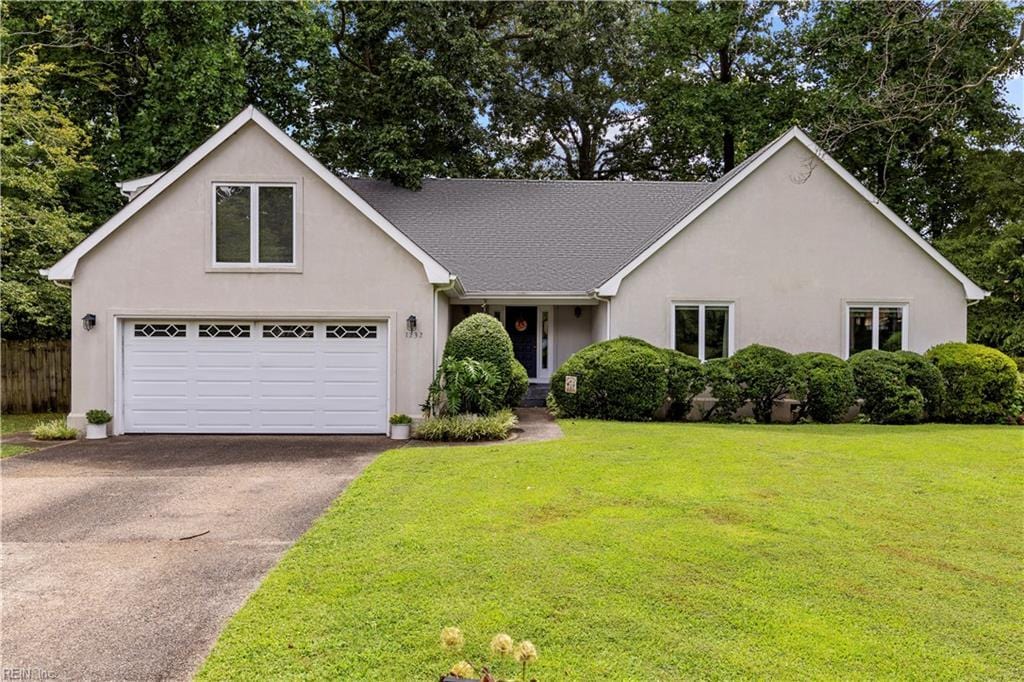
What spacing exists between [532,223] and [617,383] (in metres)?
6.74

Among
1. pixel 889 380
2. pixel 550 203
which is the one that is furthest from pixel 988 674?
pixel 550 203

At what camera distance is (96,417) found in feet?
36.8

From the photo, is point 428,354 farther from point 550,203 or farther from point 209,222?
point 550,203

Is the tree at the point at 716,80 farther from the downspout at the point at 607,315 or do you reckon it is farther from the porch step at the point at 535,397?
the porch step at the point at 535,397

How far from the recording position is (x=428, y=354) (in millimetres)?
11734

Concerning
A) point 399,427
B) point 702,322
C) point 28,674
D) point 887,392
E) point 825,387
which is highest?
point 702,322

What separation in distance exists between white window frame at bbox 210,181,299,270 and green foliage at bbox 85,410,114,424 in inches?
135

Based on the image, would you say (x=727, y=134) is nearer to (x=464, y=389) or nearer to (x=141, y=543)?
(x=464, y=389)

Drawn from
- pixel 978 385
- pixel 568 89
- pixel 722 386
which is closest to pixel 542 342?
pixel 722 386

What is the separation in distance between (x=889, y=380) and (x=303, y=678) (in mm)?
12667

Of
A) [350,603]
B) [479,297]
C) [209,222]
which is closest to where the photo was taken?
[350,603]

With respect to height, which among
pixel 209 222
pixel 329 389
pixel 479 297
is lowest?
pixel 329 389

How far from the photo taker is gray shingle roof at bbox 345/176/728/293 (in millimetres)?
15266

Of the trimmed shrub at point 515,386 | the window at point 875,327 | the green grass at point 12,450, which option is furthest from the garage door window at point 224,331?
the window at point 875,327
